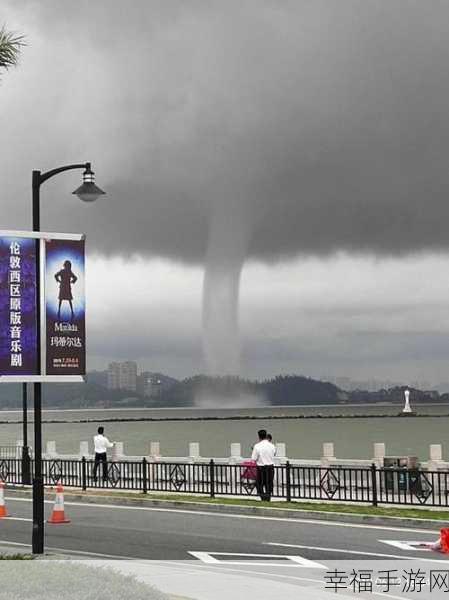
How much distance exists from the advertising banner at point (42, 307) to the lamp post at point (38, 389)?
52mm

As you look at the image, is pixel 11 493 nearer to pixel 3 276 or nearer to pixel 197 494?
pixel 197 494

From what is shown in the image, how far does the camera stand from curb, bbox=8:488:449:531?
72.8ft

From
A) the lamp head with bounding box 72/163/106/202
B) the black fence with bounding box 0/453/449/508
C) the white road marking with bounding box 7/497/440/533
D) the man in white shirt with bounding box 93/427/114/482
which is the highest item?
the lamp head with bounding box 72/163/106/202

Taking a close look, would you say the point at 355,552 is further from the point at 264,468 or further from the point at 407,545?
the point at 264,468

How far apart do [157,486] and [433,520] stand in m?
14.3

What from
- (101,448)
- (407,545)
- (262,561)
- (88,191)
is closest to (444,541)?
(407,545)

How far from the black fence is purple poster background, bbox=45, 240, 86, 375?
403 inches

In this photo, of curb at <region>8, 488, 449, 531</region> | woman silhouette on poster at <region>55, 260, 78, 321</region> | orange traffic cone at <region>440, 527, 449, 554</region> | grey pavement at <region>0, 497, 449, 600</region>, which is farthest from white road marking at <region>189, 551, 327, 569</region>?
curb at <region>8, 488, 449, 531</region>

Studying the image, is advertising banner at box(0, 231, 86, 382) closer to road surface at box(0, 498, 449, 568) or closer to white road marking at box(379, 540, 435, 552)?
road surface at box(0, 498, 449, 568)

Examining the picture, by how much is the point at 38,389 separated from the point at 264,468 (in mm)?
11439

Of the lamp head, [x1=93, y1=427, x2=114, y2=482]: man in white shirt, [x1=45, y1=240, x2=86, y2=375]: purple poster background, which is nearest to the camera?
[x1=45, y1=240, x2=86, y2=375]: purple poster background

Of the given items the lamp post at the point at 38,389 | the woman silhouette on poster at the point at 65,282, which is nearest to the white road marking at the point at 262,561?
the lamp post at the point at 38,389

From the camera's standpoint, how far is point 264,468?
90.5 ft

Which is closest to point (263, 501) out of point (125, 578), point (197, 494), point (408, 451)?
point (197, 494)
